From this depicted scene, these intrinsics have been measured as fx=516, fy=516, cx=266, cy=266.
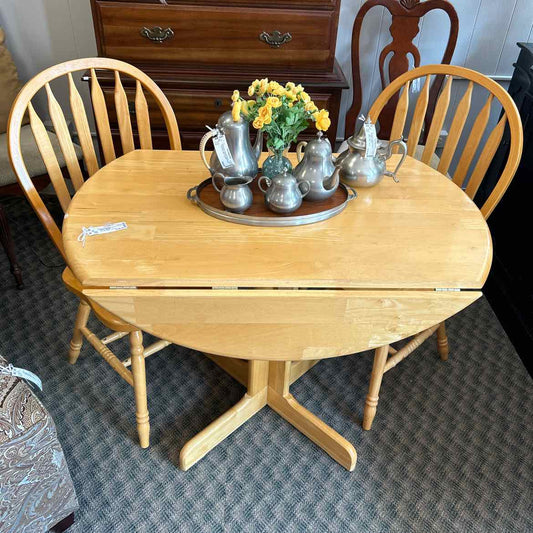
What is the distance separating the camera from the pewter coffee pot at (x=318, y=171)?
1.31 m

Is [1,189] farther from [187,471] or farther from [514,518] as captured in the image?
[514,518]

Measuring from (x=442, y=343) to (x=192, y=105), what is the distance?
1318mm

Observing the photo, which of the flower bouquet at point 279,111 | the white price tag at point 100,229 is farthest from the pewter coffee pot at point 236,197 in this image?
the white price tag at point 100,229

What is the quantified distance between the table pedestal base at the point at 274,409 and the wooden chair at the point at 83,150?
0.55 feet

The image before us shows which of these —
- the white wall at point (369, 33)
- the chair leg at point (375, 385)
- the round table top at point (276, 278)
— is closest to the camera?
the round table top at point (276, 278)

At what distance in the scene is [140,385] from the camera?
4.66 feet

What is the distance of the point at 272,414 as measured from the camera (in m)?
1.64

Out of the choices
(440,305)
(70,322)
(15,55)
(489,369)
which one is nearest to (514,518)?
(489,369)

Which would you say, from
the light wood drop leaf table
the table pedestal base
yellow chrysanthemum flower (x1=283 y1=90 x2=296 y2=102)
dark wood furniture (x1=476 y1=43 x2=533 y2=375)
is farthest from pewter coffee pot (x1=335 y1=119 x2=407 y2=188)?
dark wood furniture (x1=476 y1=43 x2=533 y2=375)

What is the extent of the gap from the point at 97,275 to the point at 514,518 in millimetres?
1233

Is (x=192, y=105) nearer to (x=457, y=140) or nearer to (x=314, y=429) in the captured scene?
(x=457, y=140)

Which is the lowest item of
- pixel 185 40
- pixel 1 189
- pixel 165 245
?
pixel 1 189

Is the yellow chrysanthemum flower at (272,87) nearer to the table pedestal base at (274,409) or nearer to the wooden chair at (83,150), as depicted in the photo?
the wooden chair at (83,150)

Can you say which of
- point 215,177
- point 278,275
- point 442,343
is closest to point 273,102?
point 215,177
